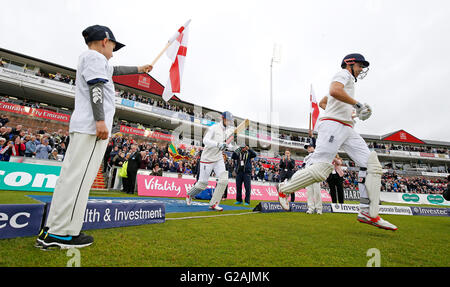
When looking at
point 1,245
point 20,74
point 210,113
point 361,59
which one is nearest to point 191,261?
point 1,245

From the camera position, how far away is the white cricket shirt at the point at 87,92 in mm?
2131


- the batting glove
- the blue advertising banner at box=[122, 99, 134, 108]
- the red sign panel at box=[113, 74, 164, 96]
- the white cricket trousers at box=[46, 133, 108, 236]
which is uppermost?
the red sign panel at box=[113, 74, 164, 96]

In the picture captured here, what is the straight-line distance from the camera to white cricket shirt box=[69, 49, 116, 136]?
2.13 m

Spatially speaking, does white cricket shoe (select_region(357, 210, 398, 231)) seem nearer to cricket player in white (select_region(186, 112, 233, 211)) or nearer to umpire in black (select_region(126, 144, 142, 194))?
cricket player in white (select_region(186, 112, 233, 211))

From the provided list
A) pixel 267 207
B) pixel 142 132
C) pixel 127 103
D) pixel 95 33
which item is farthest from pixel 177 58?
pixel 127 103

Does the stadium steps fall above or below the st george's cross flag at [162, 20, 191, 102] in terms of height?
below

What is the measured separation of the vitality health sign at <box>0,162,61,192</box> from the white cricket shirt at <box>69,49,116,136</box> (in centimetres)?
765

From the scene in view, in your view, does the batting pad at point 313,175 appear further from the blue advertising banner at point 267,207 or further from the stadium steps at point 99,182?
the stadium steps at point 99,182

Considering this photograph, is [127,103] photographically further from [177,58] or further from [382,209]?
[382,209]

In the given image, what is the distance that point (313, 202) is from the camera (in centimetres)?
629

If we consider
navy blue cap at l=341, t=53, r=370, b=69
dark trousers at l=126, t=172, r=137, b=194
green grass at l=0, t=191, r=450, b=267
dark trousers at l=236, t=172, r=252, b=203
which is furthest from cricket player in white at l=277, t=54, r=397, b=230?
dark trousers at l=126, t=172, r=137, b=194

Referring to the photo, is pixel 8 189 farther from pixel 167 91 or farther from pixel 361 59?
pixel 361 59
